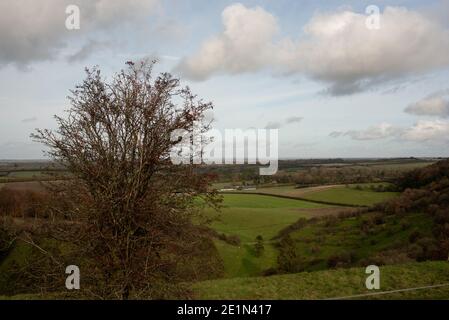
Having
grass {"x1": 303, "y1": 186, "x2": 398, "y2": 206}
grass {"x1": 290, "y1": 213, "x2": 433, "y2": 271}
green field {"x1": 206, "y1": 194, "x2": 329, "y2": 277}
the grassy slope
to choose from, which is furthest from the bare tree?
grass {"x1": 303, "y1": 186, "x2": 398, "y2": 206}

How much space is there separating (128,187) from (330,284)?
9.87 meters

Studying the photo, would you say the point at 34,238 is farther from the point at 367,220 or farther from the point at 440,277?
the point at 367,220

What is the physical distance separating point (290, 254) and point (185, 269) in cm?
4041

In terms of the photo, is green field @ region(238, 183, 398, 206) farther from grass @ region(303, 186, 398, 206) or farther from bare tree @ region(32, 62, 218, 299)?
bare tree @ region(32, 62, 218, 299)

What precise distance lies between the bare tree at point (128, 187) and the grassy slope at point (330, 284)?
174 inches

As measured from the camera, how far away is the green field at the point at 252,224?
169 ft

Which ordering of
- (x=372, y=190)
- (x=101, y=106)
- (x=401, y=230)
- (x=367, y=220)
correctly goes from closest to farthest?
(x=101, y=106), (x=401, y=230), (x=367, y=220), (x=372, y=190)

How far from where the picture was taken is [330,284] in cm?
1589

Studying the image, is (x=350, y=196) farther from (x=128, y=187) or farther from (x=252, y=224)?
(x=128, y=187)

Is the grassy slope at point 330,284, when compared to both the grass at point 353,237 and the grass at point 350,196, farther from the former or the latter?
the grass at point 350,196

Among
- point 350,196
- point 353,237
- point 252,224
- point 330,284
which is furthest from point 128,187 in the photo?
point 350,196

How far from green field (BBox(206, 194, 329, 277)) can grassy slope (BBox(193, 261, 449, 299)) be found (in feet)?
91.0
